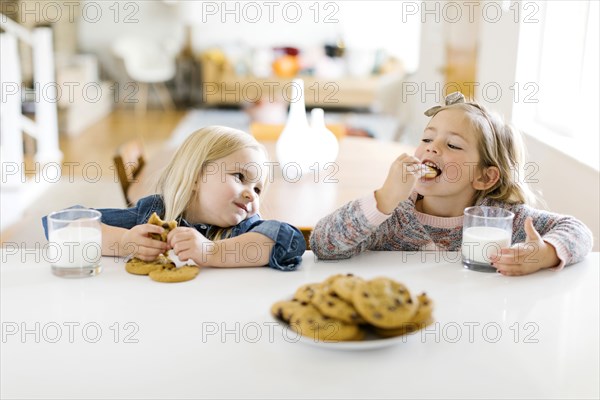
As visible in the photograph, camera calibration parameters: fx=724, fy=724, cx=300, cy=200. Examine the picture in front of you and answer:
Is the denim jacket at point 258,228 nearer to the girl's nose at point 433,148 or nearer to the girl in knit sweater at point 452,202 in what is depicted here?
the girl in knit sweater at point 452,202

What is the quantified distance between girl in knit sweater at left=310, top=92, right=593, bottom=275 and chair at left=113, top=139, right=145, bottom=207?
3.26ft

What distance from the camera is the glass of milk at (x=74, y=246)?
1258 millimetres

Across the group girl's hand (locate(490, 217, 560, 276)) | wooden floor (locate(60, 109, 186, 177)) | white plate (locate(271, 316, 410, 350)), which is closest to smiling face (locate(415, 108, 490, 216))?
girl's hand (locate(490, 217, 560, 276))

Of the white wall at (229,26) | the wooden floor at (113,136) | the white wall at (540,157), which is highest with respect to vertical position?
the white wall at (229,26)

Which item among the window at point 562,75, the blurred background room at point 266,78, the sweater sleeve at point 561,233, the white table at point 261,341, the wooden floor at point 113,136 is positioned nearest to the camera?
the white table at point 261,341

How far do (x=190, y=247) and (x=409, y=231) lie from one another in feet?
1.75

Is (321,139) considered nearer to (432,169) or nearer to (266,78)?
(432,169)

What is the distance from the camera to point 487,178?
5.39 ft

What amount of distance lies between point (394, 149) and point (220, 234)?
5.33ft

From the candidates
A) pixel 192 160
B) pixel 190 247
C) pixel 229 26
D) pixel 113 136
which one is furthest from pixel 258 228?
pixel 229 26

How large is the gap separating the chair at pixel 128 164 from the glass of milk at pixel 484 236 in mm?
1210

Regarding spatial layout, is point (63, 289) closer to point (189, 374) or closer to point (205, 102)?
point (189, 374)

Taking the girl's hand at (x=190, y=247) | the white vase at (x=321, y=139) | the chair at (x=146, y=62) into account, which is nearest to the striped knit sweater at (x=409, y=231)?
the girl's hand at (x=190, y=247)

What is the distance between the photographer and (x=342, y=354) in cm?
99
